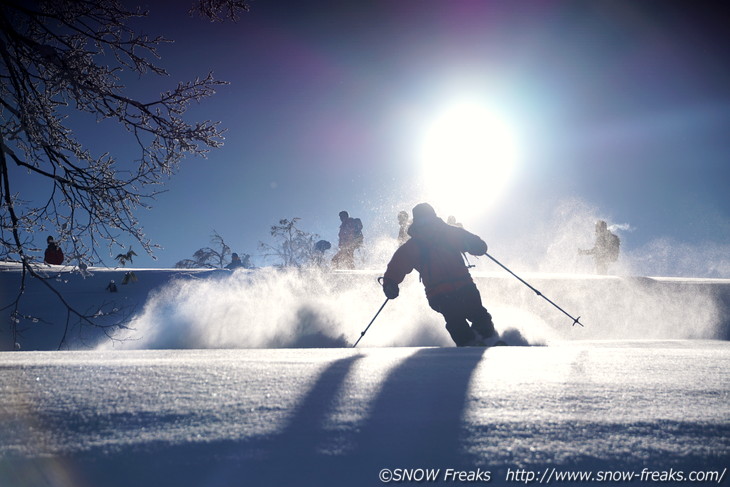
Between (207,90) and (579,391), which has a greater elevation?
(207,90)

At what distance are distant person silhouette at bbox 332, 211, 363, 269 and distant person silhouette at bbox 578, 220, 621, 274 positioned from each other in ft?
34.9

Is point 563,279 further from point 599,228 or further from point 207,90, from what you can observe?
point 207,90

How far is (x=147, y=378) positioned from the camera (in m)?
2.21

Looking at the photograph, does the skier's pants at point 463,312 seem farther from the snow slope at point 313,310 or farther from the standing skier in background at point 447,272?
the snow slope at point 313,310

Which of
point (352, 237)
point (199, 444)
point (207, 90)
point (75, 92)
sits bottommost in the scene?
point (199, 444)

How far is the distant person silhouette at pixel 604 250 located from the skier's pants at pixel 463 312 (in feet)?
53.3

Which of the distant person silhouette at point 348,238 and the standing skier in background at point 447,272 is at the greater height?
the distant person silhouette at point 348,238

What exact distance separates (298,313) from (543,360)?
770 centimetres

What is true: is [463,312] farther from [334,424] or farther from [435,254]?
[334,424]

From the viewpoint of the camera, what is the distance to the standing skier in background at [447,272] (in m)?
6.84

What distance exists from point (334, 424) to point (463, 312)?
5.51 meters

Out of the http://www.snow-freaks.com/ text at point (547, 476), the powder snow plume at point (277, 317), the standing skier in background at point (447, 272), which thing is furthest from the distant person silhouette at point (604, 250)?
the http://www.snow-freaks.com/ text at point (547, 476)

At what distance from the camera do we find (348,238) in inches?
738

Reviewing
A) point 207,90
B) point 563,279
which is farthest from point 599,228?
point 207,90
